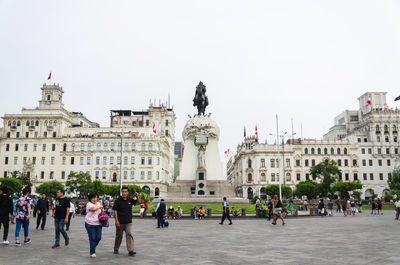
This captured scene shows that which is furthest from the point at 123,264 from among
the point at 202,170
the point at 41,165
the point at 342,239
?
the point at 41,165

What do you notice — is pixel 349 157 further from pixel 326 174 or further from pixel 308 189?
pixel 308 189

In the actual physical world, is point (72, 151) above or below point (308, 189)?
above

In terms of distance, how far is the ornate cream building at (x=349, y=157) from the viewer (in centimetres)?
8538

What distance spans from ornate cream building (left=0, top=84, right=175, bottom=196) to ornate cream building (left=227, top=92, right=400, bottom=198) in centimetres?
2367

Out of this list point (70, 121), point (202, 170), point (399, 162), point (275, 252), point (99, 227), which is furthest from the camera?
point (70, 121)

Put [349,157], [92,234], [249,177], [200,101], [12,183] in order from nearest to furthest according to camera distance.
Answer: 1. [92,234]
2. [200,101]
3. [12,183]
4. [349,157]
5. [249,177]

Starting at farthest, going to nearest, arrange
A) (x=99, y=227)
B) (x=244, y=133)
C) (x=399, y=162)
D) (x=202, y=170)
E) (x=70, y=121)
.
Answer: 1. (x=244, y=133)
2. (x=70, y=121)
3. (x=399, y=162)
4. (x=202, y=170)
5. (x=99, y=227)

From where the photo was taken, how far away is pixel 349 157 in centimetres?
8588

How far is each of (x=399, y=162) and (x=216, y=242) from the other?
3387 inches

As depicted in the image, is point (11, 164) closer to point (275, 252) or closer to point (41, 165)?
point (41, 165)

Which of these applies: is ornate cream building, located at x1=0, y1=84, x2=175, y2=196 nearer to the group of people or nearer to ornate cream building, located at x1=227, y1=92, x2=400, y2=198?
ornate cream building, located at x1=227, y1=92, x2=400, y2=198

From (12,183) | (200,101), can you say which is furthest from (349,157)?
(12,183)

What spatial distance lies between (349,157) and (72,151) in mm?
66122

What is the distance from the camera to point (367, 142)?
3393 inches
